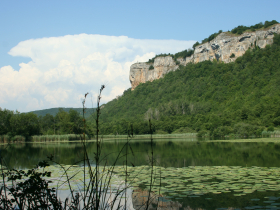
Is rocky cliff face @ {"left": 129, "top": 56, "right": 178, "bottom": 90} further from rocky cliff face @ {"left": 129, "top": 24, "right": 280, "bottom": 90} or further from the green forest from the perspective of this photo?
the green forest

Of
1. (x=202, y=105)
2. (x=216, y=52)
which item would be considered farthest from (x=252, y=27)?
(x=202, y=105)

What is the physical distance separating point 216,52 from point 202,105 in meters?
36.4

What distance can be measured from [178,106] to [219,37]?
122 feet

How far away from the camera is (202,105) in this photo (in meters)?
81.8

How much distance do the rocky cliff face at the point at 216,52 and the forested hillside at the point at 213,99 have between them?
3855 millimetres

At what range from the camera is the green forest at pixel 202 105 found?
2021 inches

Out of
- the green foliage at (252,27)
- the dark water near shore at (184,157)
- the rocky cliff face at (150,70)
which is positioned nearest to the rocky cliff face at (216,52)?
the rocky cliff face at (150,70)

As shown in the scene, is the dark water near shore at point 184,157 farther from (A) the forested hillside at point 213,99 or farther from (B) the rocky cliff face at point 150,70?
(B) the rocky cliff face at point 150,70

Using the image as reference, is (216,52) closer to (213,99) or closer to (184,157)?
(213,99)

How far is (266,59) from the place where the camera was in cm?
7719

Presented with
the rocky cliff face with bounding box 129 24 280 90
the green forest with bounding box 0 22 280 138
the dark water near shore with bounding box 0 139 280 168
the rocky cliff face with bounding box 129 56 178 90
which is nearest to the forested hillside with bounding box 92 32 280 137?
the green forest with bounding box 0 22 280 138

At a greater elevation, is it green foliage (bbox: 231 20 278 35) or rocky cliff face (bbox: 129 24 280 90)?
green foliage (bbox: 231 20 278 35)

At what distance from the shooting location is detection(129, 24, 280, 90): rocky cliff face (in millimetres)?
94125

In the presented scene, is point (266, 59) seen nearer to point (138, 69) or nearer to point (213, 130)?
point (213, 130)
